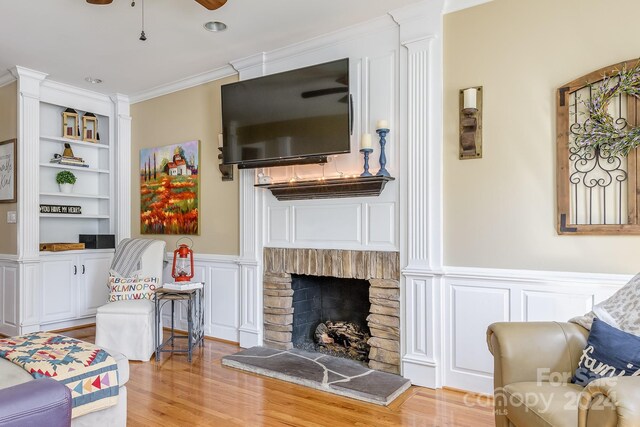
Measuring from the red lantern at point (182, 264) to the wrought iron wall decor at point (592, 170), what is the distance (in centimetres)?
304

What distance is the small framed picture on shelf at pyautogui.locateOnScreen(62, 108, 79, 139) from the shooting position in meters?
4.61

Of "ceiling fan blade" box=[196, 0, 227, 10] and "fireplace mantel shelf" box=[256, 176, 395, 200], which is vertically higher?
"ceiling fan blade" box=[196, 0, 227, 10]

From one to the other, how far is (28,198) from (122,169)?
102cm

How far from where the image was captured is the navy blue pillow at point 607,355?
5.34 feet

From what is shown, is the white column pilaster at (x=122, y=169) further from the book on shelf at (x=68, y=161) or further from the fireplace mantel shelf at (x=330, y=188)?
the fireplace mantel shelf at (x=330, y=188)

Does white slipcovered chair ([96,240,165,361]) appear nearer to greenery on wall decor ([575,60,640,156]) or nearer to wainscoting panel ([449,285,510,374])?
wainscoting panel ([449,285,510,374])

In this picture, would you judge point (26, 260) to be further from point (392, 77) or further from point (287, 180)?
point (392, 77)

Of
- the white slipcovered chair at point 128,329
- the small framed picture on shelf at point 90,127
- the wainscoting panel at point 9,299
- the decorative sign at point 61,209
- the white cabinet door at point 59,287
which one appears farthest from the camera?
the small framed picture on shelf at point 90,127

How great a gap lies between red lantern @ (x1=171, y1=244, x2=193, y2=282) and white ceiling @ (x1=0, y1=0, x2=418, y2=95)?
5.74 feet

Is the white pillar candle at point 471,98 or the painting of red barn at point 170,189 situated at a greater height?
the white pillar candle at point 471,98

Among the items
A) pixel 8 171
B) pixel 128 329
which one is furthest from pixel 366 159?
pixel 8 171

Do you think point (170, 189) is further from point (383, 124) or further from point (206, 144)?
point (383, 124)

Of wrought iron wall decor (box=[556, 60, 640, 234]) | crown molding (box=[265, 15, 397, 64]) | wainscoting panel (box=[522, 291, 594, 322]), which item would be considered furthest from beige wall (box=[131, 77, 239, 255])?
wrought iron wall decor (box=[556, 60, 640, 234])

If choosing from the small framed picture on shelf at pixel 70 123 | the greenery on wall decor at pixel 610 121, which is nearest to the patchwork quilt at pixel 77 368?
the greenery on wall decor at pixel 610 121
